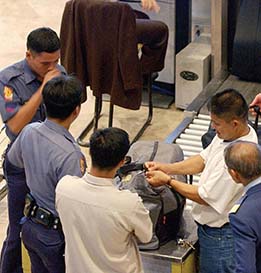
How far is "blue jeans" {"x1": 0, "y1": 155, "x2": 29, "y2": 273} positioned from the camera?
14.2 ft

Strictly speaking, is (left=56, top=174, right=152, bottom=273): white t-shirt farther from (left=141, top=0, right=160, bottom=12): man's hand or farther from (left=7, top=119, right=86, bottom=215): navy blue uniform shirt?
(left=141, top=0, right=160, bottom=12): man's hand

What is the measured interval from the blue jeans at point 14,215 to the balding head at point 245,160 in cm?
118

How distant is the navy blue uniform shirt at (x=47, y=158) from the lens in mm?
3832

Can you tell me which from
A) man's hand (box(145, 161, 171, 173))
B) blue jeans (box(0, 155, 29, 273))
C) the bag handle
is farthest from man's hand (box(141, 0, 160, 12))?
blue jeans (box(0, 155, 29, 273))

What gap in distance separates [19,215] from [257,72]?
311 cm

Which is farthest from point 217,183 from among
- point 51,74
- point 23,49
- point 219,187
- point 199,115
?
point 23,49

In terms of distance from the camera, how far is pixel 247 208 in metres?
3.51

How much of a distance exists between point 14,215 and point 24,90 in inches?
25.9

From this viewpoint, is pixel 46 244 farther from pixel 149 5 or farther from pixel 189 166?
pixel 149 5

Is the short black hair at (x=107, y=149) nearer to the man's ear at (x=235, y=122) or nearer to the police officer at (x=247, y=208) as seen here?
the police officer at (x=247, y=208)

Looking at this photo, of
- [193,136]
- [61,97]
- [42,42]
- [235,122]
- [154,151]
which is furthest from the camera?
[193,136]

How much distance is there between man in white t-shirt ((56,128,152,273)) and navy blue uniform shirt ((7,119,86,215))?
19 centimetres

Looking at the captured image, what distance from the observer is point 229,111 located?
394cm

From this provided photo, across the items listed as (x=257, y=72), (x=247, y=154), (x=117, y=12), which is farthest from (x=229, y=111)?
(x=257, y=72)
